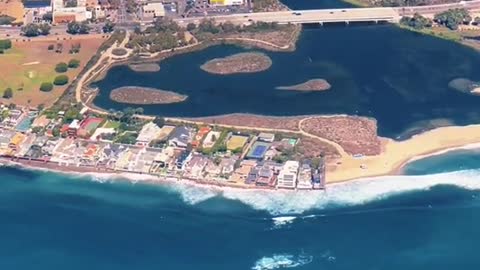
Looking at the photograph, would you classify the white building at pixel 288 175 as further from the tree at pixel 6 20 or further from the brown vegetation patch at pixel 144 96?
the tree at pixel 6 20

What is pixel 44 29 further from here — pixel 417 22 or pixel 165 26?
pixel 417 22

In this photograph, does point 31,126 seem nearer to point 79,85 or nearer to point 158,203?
point 79,85

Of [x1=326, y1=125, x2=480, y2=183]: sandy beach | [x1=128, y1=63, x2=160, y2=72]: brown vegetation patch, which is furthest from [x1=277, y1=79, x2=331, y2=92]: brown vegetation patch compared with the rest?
[x1=128, y1=63, x2=160, y2=72]: brown vegetation patch

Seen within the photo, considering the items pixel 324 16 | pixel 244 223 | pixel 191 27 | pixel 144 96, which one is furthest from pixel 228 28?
pixel 244 223

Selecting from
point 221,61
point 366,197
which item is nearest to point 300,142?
point 366,197

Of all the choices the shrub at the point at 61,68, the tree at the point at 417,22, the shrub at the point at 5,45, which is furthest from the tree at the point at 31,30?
the tree at the point at 417,22

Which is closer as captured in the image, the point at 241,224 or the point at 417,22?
the point at 241,224
